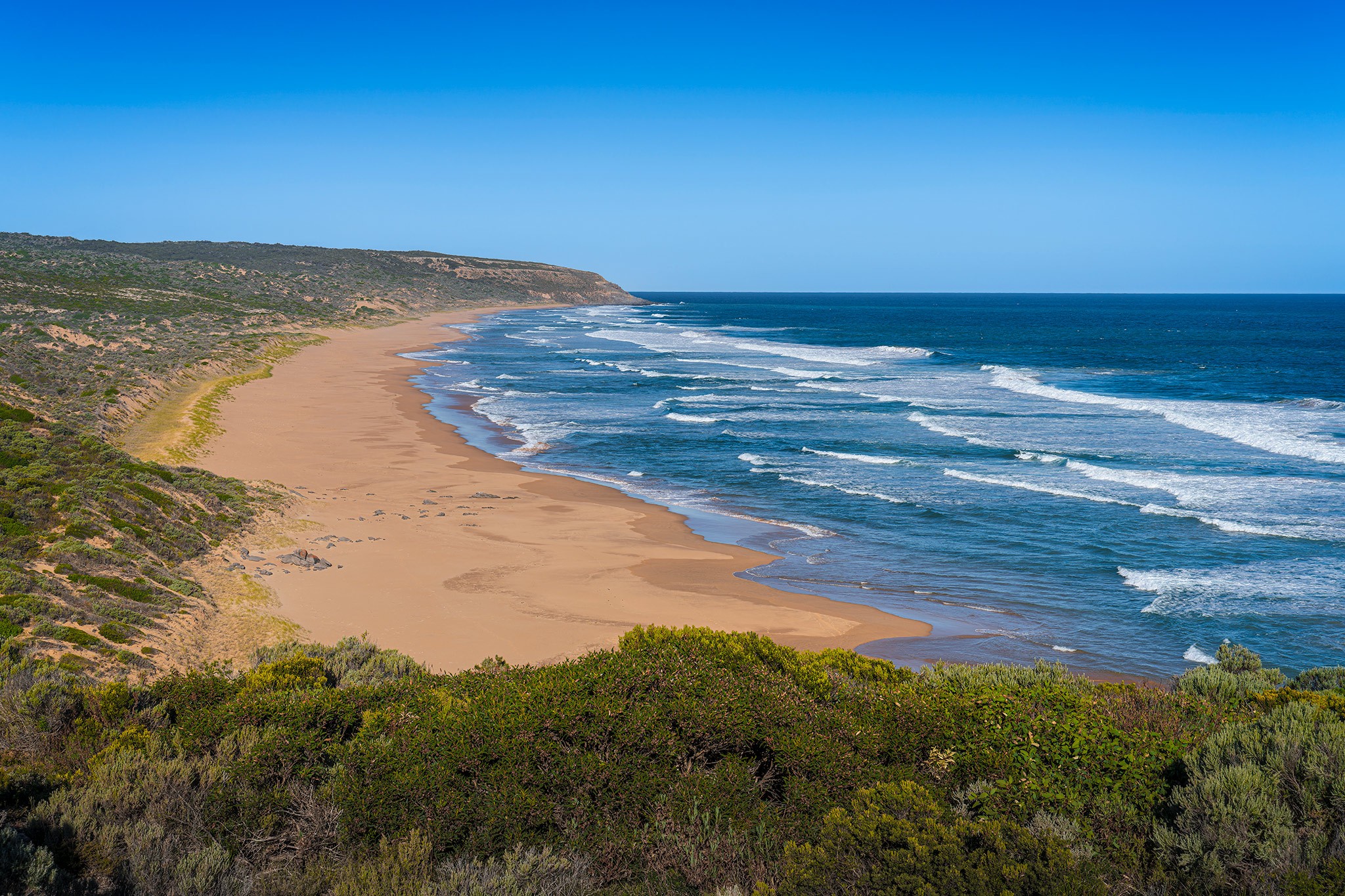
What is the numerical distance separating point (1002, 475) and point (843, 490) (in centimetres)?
544

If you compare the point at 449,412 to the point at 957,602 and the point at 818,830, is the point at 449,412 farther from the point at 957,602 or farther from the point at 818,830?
the point at 818,830

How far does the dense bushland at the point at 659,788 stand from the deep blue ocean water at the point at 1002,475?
283 inches

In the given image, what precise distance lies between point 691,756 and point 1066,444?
2923 centimetres

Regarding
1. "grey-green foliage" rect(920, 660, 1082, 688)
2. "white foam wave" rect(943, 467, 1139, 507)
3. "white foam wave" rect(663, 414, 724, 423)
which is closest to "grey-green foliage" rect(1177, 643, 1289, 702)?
"grey-green foliage" rect(920, 660, 1082, 688)

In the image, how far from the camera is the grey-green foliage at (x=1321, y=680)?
30.4 feet

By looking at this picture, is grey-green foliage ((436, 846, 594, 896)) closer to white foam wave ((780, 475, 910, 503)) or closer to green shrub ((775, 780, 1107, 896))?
green shrub ((775, 780, 1107, 896))

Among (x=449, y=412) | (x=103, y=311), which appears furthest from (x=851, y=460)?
(x=103, y=311)

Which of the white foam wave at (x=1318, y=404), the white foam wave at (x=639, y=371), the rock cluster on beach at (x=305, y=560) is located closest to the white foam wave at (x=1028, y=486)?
the rock cluster on beach at (x=305, y=560)

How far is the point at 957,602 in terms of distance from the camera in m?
16.4

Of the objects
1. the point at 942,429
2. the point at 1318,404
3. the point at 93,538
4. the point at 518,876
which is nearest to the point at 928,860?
the point at 518,876

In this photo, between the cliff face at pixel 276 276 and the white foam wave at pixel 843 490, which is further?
the cliff face at pixel 276 276

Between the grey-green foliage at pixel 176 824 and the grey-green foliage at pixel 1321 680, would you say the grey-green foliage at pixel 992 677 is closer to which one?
the grey-green foliage at pixel 1321 680

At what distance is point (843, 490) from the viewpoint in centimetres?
2488

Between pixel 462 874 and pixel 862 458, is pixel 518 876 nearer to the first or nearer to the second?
pixel 462 874
